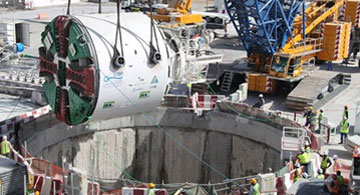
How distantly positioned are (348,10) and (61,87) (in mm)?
20845

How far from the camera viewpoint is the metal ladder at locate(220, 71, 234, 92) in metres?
Answer: 30.0

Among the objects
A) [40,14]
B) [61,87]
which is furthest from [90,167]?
[40,14]

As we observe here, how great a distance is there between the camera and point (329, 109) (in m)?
27.5

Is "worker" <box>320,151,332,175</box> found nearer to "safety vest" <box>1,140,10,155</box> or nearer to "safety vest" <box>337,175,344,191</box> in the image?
"safety vest" <box>337,175,344,191</box>

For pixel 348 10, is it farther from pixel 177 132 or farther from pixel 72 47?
pixel 72 47

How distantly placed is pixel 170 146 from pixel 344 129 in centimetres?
696

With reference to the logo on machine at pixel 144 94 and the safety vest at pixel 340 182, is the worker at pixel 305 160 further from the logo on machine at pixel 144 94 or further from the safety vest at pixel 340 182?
the logo on machine at pixel 144 94

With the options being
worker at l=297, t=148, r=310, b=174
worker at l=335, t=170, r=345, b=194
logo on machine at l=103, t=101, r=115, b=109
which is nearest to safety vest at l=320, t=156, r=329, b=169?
worker at l=297, t=148, r=310, b=174

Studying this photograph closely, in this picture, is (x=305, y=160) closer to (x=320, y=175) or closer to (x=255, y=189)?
(x=320, y=175)

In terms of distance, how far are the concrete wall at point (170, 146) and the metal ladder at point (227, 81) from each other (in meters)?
4.36

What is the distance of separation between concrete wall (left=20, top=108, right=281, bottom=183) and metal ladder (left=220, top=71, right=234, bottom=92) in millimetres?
4358

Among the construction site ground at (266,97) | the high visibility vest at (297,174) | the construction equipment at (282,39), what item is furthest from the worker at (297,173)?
the construction equipment at (282,39)

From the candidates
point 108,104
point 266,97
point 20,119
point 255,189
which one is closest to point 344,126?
point 255,189

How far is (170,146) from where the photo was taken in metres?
26.5
